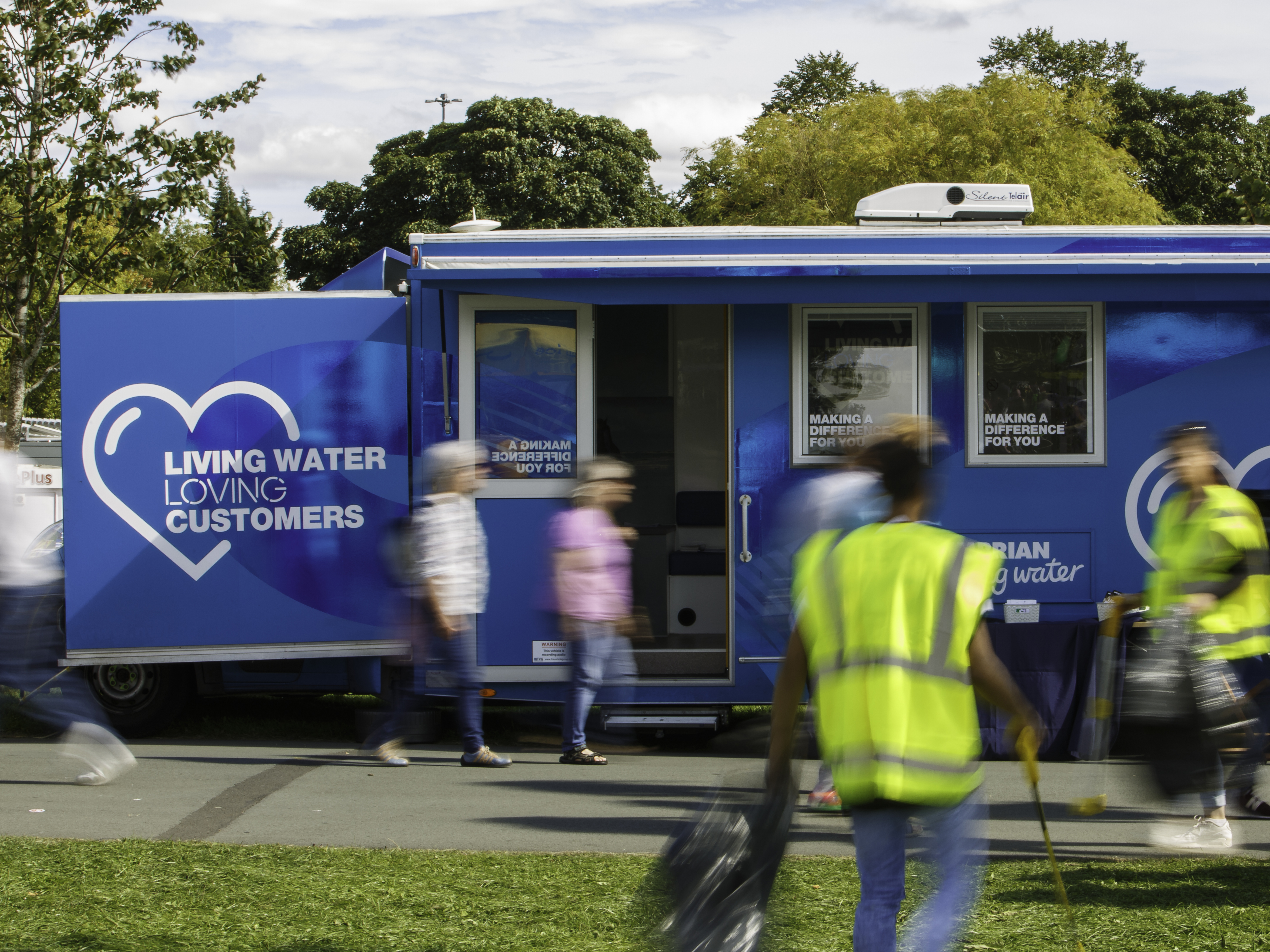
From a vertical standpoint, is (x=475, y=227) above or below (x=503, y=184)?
below

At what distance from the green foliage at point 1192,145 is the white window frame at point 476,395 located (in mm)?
28512

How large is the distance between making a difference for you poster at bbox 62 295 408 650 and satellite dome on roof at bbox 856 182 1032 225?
11.4 feet

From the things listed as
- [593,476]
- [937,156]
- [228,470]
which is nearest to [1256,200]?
[937,156]

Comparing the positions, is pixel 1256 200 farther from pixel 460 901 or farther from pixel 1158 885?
pixel 460 901

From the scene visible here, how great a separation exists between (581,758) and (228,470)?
115 inches

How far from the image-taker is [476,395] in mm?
8273

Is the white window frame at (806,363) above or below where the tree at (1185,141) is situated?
below

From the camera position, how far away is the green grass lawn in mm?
4414

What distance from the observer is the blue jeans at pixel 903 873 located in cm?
310

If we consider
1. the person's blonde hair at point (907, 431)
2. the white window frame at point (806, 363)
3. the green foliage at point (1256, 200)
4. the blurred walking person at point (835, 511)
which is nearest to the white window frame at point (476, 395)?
the white window frame at point (806, 363)

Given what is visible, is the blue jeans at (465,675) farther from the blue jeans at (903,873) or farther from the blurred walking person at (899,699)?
the blue jeans at (903,873)

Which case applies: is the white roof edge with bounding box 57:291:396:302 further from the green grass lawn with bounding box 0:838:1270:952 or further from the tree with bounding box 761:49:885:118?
the tree with bounding box 761:49:885:118

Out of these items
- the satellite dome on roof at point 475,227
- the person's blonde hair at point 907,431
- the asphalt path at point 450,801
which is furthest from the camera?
the satellite dome on roof at point 475,227

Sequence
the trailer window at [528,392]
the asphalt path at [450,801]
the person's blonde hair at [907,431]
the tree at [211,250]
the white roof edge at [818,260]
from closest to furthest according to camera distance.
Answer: the person's blonde hair at [907,431]
the asphalt path at [450,801]
the white roof edge at [818,260]
the trailer window at [528,392]
the tree at [211,250]
